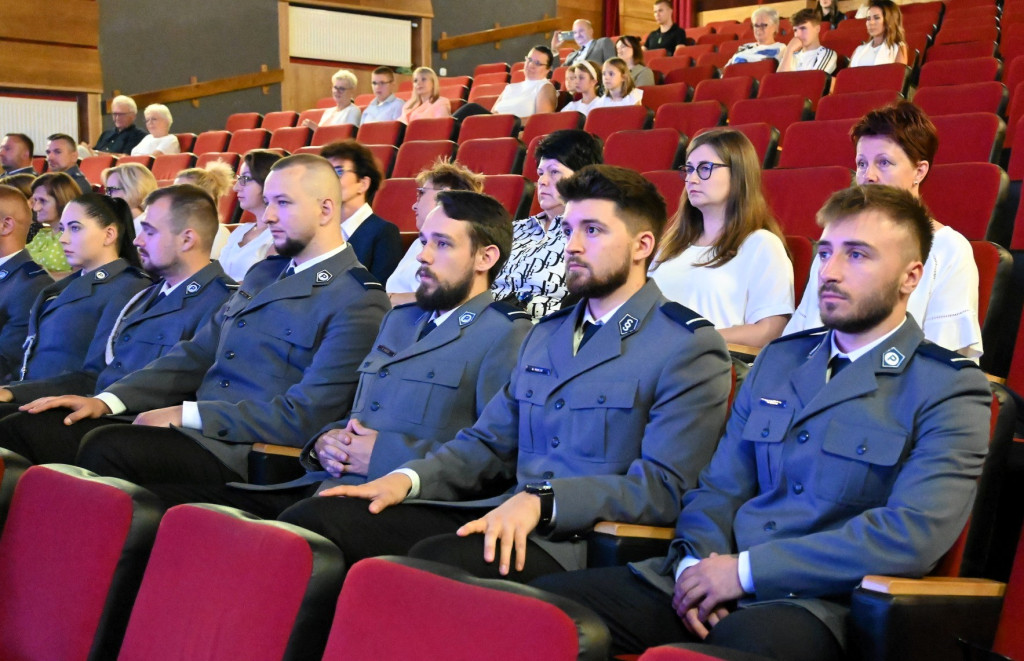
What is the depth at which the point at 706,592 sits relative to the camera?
4.37ft

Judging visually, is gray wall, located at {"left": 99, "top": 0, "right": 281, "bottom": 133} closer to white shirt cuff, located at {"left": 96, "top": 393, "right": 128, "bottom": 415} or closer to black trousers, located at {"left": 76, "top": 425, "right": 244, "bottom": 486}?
white shirt cuff, located at {"left": 96, "top": 393, "right": 128, "bottom": 415}

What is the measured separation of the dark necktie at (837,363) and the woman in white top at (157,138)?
558 cm

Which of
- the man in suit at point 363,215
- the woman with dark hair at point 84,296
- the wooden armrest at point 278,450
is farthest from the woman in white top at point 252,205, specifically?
the wooden armrest at point 278,450

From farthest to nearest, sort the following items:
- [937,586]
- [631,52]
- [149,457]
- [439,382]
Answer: [631,52], [149,457], [439,382], [937,586]

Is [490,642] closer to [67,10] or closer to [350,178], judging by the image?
[350,178]

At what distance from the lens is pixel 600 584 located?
1.38m

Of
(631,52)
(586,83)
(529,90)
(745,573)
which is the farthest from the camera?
(631,52)

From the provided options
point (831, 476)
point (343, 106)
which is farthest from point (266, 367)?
point (343, 106)

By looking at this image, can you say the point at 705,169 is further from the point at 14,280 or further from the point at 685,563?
the point at 14,280

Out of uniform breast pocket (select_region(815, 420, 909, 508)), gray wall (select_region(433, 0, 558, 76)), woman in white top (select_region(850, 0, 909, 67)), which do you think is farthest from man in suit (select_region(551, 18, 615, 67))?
uniform breast pocket (select_region(815, 420, 909, 508))

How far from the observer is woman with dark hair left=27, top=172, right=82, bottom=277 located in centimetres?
355

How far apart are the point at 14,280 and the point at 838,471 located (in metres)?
2.61

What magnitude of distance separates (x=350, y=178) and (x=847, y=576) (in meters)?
2.12

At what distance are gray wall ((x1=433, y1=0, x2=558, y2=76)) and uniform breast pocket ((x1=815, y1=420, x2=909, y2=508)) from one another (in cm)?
816
